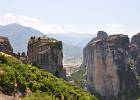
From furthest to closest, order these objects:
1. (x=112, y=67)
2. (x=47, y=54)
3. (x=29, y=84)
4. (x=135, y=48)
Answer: (x=135, y=48) → (x=112, y=67) → (x=47, y=54) → (x=29, y=84)

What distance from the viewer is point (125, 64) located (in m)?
140

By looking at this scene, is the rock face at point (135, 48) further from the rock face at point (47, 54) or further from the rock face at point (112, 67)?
the rock face at point (47, 54)

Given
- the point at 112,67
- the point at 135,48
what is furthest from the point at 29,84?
the point at 135,48

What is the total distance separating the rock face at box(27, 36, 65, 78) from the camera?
78250 millimetres

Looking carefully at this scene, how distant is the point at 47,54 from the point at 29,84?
39.2m

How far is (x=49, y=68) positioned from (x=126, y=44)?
65615mm

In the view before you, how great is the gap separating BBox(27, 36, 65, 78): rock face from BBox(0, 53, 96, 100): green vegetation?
31812 millimetres

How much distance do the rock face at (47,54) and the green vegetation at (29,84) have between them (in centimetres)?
3181

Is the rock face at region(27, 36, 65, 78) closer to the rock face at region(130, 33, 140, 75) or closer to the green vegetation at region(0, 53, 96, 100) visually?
the green vegetation at region(0, 53, 96, 100)

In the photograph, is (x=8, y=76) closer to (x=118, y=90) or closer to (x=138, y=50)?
(x=118, y=90)

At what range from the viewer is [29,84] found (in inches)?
1574

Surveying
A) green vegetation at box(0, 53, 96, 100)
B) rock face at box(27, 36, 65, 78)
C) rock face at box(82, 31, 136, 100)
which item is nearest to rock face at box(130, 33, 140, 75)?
rock face at box(82, 31, 136, 100)

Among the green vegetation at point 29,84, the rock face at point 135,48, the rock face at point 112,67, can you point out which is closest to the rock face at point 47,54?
the green vegetation at point 29,84

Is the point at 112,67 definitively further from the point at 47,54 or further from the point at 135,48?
the point at 47,54
